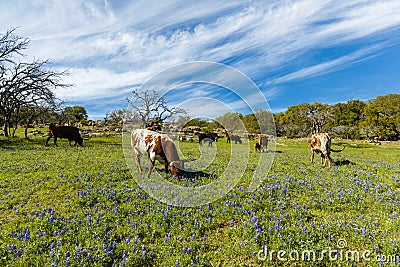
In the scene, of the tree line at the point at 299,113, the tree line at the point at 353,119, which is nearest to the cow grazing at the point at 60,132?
the tree line at the point at 299,113

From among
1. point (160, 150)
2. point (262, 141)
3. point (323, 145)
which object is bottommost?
point (160, 150)

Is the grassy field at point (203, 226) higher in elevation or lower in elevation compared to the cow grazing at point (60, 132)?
lower

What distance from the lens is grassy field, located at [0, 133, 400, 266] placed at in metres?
5.02

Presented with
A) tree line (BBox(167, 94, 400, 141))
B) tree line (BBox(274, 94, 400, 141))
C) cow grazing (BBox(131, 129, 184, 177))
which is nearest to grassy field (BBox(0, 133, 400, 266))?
cow grazing (BBox(131, 129, 184, 177))

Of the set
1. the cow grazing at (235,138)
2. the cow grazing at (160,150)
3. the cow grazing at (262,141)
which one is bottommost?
the cow grazing at (160,150)

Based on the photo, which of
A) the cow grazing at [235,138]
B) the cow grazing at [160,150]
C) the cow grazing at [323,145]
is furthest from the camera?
the cow grazing at [235,138]

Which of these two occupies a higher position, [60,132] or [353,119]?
[353,119]

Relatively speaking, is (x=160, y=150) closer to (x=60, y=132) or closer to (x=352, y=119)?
(x=60, y=132)

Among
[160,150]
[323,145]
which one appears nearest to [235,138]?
[323,145]

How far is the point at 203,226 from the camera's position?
252 inches

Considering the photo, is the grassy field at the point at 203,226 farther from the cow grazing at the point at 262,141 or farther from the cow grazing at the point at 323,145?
the cow grazing at the point at 262,141

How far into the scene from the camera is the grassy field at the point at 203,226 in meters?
5.02

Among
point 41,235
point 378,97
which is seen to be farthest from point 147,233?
point 378,97

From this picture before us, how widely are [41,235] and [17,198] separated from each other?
151 inches
